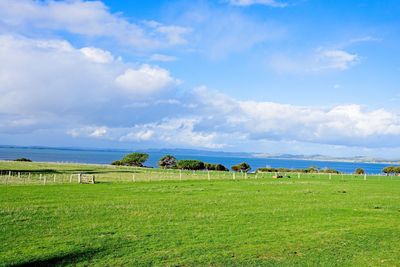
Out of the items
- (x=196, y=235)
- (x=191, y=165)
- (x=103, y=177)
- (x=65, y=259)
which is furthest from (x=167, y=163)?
(x=65, y=259)

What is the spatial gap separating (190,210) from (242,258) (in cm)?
1131

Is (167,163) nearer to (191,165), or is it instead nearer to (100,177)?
(191,165)

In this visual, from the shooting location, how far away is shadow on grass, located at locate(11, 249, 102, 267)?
12.2m

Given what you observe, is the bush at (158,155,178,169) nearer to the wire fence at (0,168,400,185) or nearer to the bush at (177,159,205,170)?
the bush at (177,159,205,170)

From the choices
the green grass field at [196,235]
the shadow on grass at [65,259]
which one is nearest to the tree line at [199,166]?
the green grass field at [196,235]

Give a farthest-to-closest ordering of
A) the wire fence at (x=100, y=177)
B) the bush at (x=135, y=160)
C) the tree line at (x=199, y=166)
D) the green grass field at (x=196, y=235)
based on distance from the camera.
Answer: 1. the bush at (x=135, y=160)
2. the tree line at (x=199, y=166)
3. the wire fence at (x=100, y=177)
4. the green grass field at (x=196, y=235)

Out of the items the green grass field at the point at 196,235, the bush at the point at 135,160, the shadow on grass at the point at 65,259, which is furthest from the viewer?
the bush at the point at 135,160

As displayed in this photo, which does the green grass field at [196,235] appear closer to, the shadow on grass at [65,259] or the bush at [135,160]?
the shadow on grass at [65,259]

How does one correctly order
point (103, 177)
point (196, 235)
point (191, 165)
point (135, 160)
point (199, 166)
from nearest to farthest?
point (196, 235) < point (103, 177) < point (199, 166) < point (191, 165) < point (135, 160)

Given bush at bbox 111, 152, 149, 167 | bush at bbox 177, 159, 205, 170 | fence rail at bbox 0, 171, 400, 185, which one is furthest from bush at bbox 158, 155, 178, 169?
fence rail at bbox 0, 171, 400, 185

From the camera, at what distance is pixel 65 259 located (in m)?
12.7

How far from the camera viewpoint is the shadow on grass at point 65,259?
40.1 ft

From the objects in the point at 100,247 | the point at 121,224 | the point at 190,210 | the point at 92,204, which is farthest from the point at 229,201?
the point at 100,247

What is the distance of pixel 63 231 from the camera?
17.1 m
